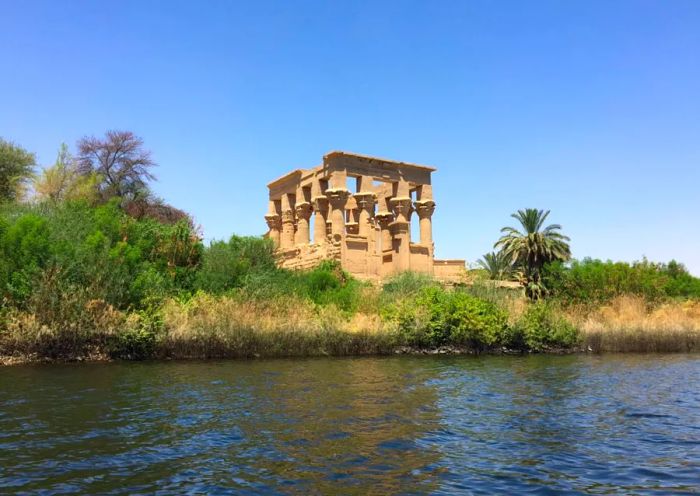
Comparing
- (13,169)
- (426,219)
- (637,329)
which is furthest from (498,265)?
(13,169)

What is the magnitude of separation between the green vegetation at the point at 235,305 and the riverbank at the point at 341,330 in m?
0.05

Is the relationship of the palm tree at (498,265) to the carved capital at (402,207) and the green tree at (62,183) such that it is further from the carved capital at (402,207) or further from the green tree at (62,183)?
the green tree at (62,183)

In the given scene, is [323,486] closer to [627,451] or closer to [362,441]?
[362,441]

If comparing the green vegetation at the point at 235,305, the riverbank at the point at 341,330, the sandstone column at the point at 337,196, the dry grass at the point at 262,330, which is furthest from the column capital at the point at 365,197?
the dry grass at the point at 262,330

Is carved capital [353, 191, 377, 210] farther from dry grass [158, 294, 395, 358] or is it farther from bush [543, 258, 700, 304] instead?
dry grass [158, 294, 395, 358]

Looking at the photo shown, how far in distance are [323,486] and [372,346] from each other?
1639 cm

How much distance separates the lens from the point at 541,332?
80.0ft

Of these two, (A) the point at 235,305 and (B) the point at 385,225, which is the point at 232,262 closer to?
(A) the point at 235,305

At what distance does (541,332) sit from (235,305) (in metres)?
12.6

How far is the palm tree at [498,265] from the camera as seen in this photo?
4009 cm

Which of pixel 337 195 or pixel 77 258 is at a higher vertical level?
pixel 337 195

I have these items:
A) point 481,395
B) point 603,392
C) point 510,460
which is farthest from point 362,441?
point 603,392

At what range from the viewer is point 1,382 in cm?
1330

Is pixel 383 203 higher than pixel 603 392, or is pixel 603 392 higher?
pixel 383 203
